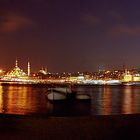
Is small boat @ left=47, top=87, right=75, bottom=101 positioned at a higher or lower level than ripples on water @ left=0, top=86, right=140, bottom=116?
higher

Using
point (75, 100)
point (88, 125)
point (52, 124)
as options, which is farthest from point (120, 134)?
point (75, 100)

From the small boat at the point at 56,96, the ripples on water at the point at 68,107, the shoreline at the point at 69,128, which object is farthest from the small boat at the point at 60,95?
the shoreline at the point at 69,128

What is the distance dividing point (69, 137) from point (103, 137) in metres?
0.67

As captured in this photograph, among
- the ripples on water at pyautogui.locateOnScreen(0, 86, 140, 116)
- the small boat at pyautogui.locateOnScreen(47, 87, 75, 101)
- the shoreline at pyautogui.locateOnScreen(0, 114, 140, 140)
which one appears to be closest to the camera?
the shoreline at pyautogui.locateOnScreen(0, 114, 140, 140)

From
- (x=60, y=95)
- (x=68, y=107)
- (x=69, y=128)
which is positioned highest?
(x=69, y=128)

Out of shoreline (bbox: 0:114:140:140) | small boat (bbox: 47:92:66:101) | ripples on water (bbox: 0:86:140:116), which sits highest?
shoreline (bbox: 0:114:140:140)

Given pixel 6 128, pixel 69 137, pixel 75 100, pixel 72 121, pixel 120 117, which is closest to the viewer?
pixel 69 137

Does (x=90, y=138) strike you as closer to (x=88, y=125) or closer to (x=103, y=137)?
(x=103, y=137)

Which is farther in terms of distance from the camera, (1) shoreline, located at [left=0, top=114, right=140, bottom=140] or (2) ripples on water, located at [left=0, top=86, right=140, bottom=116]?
(2) ripples on water, located at [left=0, top=86, right=140, bottom=116]

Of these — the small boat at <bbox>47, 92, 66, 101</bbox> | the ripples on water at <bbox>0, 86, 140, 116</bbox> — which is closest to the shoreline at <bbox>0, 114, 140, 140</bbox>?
the ripples on water at <bbox>0, 86, 140, 116</bbox>

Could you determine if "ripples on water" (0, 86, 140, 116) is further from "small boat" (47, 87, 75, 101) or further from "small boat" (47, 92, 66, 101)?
"small boat" (47, 87, 75, 101)

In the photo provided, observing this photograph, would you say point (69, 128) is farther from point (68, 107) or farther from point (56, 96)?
point (56, 96)

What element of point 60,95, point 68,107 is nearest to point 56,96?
point 60,95

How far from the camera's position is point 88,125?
8.81 m
